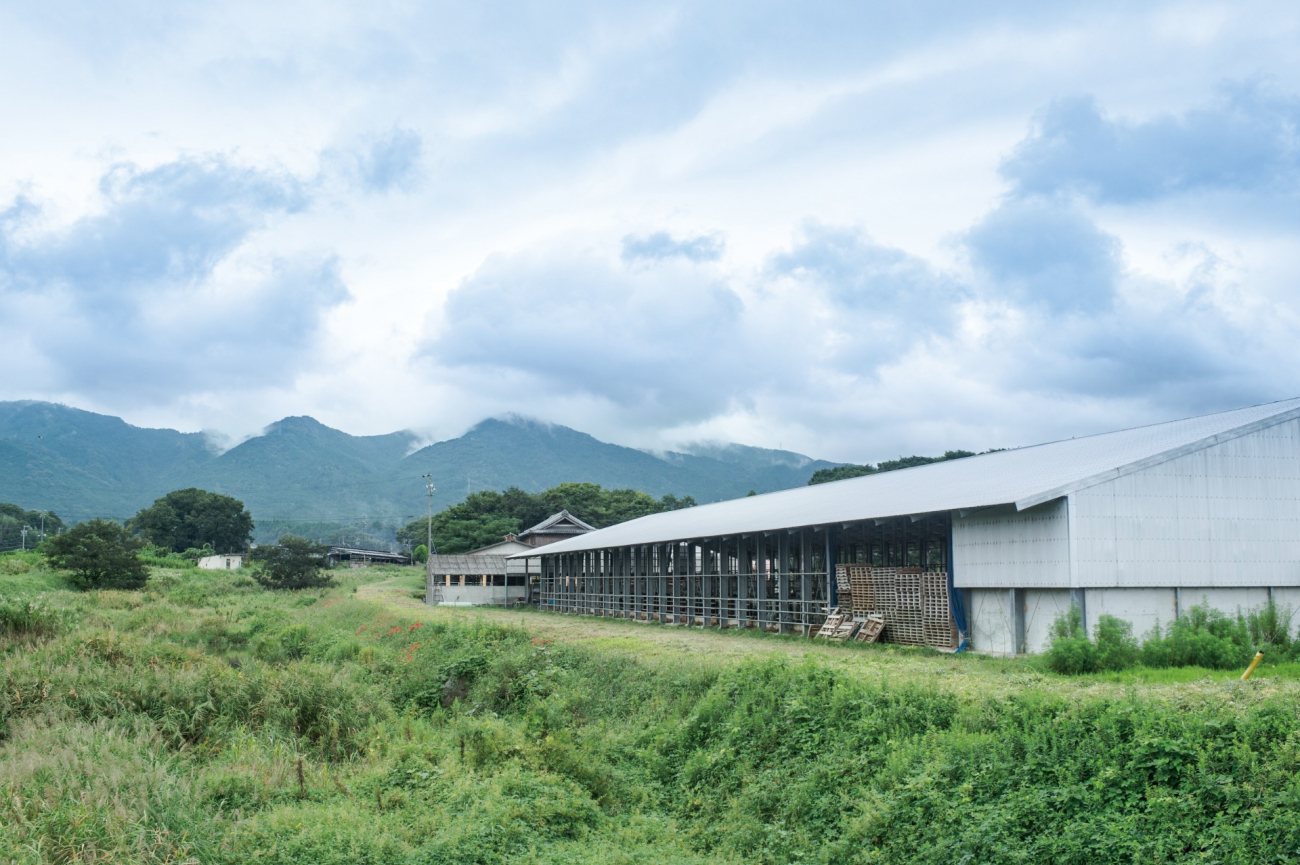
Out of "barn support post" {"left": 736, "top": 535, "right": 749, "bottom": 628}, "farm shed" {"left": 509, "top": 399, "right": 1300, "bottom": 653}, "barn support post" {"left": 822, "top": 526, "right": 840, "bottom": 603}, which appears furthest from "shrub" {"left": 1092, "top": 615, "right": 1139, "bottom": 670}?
"barn support post" {"left": 736, "top": 535, "right": 749, "bottom": 628}

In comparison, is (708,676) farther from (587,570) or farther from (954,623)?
(587,570)

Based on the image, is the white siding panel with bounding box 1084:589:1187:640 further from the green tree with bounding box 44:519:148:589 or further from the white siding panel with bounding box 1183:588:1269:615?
the green tree with bounding box 44:519:148:589

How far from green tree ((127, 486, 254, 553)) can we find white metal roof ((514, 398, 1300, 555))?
90.9 m

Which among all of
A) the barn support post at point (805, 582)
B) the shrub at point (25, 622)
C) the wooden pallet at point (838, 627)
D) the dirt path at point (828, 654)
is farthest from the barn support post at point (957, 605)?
the shrub at point (25, 622)

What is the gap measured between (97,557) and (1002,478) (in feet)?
159

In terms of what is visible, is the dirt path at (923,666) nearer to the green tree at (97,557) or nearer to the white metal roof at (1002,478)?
the white metal roof at (1002,478)

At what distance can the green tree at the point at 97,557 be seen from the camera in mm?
51125

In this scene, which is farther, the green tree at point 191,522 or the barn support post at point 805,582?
the green tree at point 191,522

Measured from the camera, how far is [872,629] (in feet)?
83.5

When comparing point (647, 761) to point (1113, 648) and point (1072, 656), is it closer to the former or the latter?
point (1072, 656)

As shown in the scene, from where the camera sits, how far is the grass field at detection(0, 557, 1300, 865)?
9.21 meters

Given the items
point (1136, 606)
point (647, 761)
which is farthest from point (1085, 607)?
point (647, 761)

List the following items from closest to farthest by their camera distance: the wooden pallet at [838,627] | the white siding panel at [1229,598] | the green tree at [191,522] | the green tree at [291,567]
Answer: the white siding panel at [1229,598] → the wooden pallet at [838,627] → the green tree at [291,567] → the green tree at [191,522]

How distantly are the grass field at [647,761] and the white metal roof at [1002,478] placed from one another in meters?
4.27
